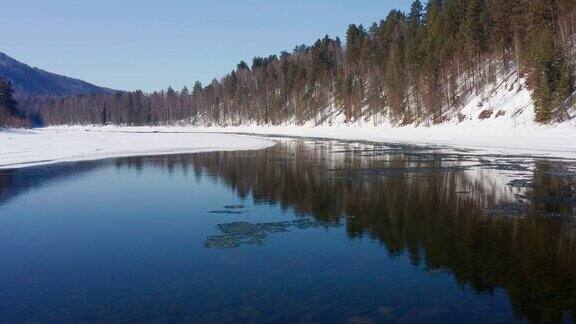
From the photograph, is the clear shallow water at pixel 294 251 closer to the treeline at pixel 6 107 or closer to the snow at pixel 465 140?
the snow at pixel 465 140

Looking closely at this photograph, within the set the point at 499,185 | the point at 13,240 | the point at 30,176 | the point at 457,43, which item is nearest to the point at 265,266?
the point at 13,240

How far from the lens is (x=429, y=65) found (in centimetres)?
7300

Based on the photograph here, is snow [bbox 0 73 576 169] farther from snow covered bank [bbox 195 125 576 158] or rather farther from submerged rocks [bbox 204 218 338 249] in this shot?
submerged rocks [bbox 204 218 338 249]

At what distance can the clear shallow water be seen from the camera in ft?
24.5

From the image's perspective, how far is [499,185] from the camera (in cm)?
1877

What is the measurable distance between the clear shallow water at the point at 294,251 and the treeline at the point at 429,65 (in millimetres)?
33701

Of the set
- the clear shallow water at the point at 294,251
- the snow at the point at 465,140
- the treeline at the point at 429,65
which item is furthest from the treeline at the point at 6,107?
the clear shallow water at the point at 294,251

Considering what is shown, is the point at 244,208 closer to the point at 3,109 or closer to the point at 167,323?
the point at 167,323

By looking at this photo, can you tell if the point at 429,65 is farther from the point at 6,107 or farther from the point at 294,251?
the point at 6,107

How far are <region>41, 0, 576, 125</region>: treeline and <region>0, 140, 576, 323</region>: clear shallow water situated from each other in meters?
33.7

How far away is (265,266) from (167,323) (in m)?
2.91

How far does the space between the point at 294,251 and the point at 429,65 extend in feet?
223

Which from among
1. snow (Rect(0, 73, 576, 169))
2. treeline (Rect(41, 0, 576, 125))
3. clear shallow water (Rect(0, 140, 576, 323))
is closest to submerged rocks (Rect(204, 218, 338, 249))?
clear shallow water (Rect(0, 140, 576, 323))

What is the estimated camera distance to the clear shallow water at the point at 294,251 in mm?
7473
